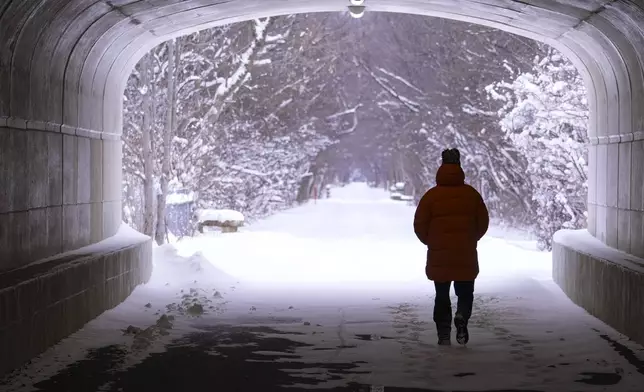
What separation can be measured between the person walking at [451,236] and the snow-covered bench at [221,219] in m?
21.0

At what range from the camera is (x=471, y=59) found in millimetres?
30391

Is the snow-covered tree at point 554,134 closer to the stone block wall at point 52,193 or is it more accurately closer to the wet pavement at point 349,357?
the wet pavement at point 349,357

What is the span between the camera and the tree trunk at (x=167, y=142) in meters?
24.0

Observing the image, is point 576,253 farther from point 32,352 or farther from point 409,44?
point 409,44

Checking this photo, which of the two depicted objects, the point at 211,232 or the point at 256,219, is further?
the point at 256,219

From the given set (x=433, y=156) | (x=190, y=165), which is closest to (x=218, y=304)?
(x=190, y=165)

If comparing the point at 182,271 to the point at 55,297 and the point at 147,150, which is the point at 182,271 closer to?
the point at 147,150

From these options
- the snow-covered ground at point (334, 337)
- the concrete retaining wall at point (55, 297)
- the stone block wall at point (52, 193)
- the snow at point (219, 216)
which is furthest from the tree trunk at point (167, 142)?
the concrete retaining wall at point (55, 297)

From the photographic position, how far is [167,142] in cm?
2430

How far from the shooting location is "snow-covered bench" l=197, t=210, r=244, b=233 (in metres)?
30.8

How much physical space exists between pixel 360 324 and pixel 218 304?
253 cm

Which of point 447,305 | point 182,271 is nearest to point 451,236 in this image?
point 447,305

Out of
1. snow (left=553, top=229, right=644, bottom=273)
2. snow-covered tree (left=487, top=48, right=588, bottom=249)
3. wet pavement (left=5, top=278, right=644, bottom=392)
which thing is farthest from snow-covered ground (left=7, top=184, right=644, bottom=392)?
snow-covered tree (left=487, top=48, right=588, bottom=249)

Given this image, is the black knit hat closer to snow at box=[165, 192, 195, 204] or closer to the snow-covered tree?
the snow-covered tree
